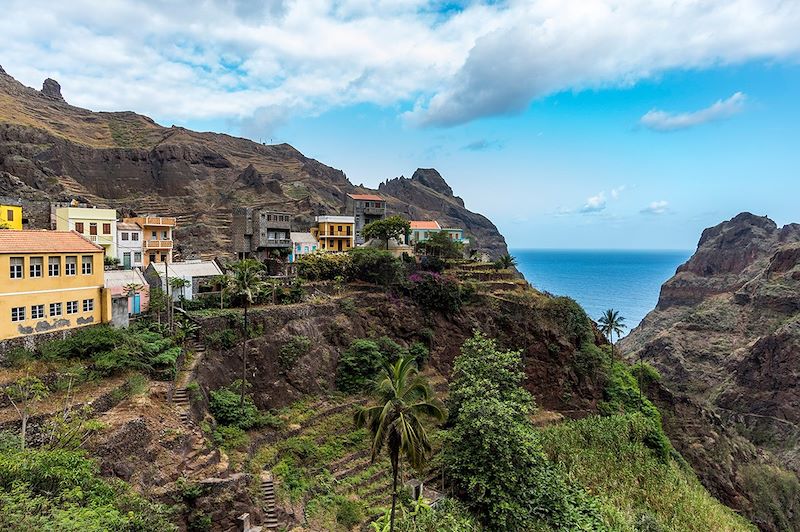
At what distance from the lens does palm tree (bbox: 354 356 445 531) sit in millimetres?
16750

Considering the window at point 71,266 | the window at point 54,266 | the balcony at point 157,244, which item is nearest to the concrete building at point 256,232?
the balcony at point 157,244

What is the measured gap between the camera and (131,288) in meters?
32.8

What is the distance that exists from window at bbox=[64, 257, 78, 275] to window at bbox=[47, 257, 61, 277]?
1.31 feet

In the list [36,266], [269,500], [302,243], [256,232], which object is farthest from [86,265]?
[302,243]

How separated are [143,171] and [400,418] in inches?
3552

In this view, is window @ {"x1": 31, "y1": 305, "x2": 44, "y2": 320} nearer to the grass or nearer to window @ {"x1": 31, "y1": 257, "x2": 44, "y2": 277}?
window @ {"x1": 31, "y1": 257, "x2": 44, "y2": 277}

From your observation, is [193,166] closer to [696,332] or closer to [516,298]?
[516,298]

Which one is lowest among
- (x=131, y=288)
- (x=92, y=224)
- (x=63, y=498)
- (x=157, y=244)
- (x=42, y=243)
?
(x=63, y=498)

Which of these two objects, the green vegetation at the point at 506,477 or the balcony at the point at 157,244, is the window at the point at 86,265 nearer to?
the balcony at the point at 157,244

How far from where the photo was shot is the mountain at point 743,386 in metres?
47.2

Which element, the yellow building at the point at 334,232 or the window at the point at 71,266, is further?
the yellow building at the point at 334,232

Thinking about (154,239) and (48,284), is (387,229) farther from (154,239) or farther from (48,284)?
(48,284)

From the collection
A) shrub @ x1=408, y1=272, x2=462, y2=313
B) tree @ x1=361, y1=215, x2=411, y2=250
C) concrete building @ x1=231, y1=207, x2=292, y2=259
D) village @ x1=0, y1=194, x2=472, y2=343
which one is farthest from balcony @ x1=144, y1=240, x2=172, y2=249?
shrub @ x1=408, y1=272, x2=462, y2=313

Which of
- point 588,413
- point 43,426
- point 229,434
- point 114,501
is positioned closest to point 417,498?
point 229,434
